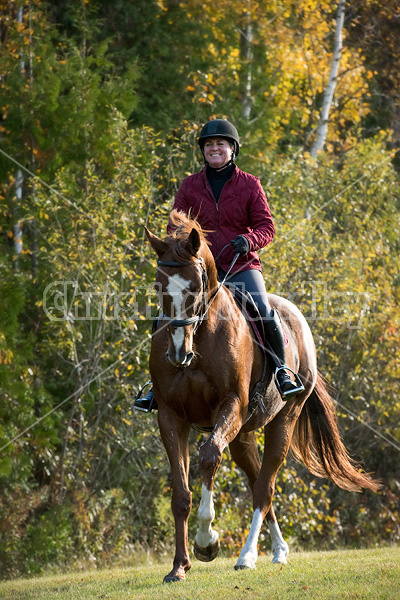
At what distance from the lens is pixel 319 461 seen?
9141mm

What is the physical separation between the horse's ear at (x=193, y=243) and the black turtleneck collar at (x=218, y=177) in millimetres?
1453

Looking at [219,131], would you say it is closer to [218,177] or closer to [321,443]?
[218,177]

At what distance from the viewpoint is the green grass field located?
5.71 meters

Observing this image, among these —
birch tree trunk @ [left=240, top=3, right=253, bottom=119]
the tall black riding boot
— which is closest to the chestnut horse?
the tall black riding boot

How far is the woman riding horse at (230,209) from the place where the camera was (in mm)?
7352

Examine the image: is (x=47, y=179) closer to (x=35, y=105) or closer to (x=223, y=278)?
(x=35, y=105)

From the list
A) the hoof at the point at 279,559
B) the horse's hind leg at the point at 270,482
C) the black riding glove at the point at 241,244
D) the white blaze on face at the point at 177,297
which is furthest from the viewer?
the hoof at the point at 279,559

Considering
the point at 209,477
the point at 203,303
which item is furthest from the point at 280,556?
the point at 203,303

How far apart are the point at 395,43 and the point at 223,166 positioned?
16.0 m

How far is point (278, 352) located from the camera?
7457 mm

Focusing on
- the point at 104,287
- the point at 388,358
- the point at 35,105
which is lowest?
the point at 388,358

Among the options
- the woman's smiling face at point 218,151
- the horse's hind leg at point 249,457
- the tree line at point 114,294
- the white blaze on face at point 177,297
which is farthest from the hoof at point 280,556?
the tree line at point 114,294

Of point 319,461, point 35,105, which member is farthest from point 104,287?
point 319,461

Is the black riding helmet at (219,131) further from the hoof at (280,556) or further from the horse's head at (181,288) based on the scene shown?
the hoof at (280,556)
